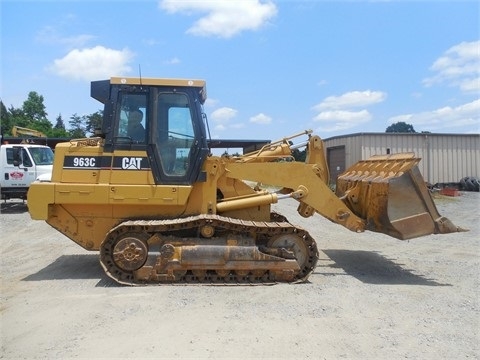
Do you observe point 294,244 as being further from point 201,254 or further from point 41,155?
point 41,155

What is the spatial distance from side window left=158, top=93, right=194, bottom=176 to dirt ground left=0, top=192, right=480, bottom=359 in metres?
1.92

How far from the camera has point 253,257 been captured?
7062 millimetres

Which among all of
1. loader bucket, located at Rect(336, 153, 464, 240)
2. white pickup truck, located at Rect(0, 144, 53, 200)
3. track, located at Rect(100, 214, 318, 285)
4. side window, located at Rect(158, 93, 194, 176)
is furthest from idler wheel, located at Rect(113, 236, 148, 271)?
white pickup truck, located at Rect(0, 144, 53, 200)

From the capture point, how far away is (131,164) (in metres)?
7.36

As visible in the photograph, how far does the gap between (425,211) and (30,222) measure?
11229mm

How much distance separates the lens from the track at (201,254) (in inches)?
275

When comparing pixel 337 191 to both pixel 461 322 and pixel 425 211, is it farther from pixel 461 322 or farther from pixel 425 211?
pixel 461 322

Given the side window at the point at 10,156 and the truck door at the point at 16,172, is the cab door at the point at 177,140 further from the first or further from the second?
the side window at the point at 10,156

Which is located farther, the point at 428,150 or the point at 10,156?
the point at 428,150

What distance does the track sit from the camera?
275 inches

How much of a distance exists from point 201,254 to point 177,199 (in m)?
0.94

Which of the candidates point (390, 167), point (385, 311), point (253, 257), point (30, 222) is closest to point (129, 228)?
point (253, 257)

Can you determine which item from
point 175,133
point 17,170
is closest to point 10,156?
point 17,170

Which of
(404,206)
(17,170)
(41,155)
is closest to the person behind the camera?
(404,206)
